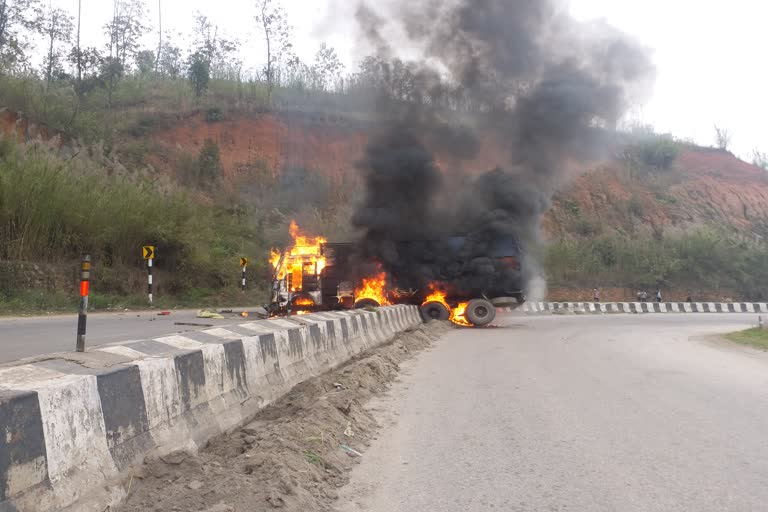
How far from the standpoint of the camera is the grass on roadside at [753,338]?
51.3ft

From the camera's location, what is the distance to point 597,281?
41719mm

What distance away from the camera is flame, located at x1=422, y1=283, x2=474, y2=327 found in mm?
21469

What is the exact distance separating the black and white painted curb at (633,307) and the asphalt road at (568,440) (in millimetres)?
21851

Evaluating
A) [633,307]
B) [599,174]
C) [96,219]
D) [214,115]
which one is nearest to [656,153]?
[599,174]

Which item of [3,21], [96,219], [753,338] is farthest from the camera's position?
[3,21]

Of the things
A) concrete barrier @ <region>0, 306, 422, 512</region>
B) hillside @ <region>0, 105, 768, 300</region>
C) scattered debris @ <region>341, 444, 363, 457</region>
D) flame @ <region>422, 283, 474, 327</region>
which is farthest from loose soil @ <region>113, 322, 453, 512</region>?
hillside @ <region>0, 105, 768, 300</region>

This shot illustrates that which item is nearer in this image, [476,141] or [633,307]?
[476,141]

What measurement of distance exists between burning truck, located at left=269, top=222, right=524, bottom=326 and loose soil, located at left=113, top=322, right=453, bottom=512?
1230 centimetres

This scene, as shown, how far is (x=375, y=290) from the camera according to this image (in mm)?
20969

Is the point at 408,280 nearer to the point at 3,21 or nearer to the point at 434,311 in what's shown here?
the point at 434,311

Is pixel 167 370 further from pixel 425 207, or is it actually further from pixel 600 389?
pixel 425 207

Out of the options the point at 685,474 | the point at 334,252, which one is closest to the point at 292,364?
the point at 685,474

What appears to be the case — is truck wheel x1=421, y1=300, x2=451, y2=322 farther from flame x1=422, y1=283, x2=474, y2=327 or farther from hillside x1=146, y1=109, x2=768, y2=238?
hillside x1=146, y1=109, x2=768, y2=238

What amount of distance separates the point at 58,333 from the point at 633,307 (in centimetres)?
2965
